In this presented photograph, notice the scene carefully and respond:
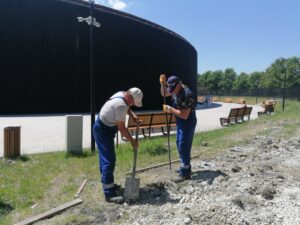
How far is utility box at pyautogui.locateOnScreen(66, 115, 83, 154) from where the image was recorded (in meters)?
9.89

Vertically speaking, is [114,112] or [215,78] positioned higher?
[215,78]

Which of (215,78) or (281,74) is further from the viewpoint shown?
(215,78)

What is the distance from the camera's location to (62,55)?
2825 centimetres

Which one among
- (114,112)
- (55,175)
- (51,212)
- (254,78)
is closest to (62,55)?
(55,175)

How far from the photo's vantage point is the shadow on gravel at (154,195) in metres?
5.67

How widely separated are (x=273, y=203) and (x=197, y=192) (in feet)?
3.70

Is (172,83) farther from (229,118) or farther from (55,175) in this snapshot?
(229,118)

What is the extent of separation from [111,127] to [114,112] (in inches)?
13.3

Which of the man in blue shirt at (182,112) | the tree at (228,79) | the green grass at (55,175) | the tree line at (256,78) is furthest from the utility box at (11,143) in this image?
the tree at (228,79)

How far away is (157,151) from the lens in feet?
31.7

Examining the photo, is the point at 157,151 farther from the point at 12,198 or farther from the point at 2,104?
the point at 2,104

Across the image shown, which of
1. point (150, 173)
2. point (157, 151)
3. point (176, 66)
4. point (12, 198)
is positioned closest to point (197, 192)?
point (150, 173)

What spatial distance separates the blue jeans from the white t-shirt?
0.42 ft

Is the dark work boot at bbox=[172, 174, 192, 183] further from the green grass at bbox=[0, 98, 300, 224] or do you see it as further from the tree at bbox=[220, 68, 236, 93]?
the tree at bbox=[220, 68, 236, 93]
